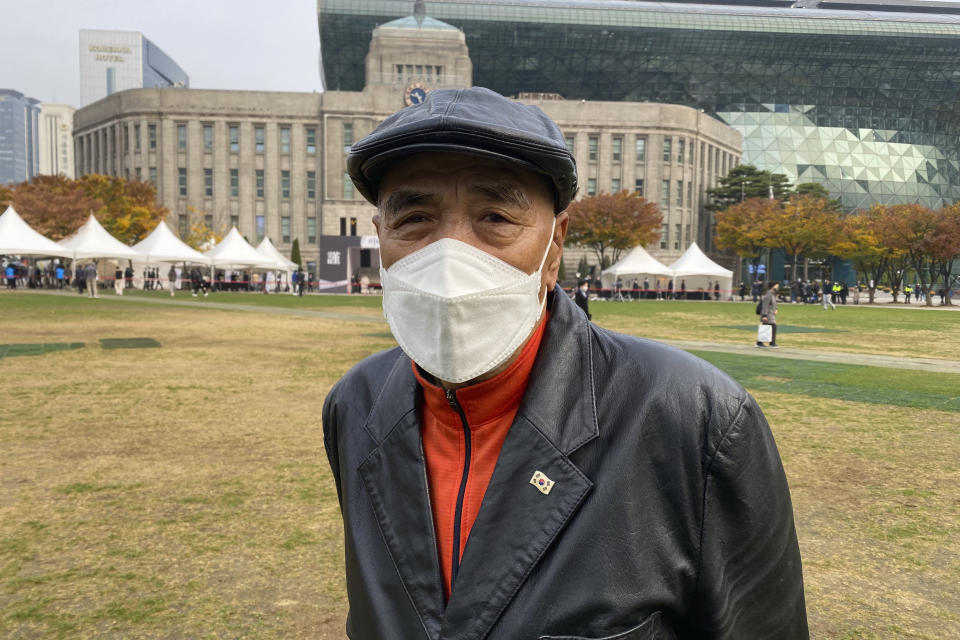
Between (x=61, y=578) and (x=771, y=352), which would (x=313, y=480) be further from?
(x=771, y=352)

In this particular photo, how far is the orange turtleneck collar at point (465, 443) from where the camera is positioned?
1.52m

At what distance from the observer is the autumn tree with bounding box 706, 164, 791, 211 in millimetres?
68625

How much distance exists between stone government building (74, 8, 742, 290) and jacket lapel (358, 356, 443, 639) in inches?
2695

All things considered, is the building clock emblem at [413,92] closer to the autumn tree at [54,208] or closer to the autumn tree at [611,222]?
the autumn tree at [611,222]

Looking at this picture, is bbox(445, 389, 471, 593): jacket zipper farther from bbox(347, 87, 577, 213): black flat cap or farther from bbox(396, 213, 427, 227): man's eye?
bbox(347, 87, 577, 213): black flat cap

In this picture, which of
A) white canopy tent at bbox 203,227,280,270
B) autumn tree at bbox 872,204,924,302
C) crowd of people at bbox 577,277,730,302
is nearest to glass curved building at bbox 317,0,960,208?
autumn tree at bbox 872,204,924,302

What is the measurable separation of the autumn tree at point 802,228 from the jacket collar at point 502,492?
59.4 meters

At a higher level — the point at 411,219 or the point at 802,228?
the point at 802,228

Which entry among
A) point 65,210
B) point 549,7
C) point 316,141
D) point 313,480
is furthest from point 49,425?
point 549,7

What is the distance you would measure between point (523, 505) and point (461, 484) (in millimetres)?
184

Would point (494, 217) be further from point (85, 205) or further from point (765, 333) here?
point (85, 205)

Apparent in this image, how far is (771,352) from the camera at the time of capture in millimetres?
15273

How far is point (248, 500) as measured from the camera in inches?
201

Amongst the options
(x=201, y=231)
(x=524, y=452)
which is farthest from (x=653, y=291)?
(x=524, y=452)
